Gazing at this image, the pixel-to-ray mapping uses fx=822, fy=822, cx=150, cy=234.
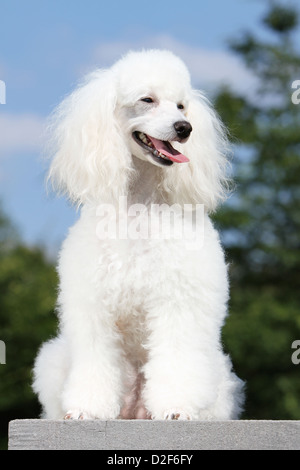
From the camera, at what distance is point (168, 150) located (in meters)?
3.36

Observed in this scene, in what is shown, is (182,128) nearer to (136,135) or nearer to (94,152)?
(136,135)

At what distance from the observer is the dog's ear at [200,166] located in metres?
3.51

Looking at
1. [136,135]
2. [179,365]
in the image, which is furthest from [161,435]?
[136,135]

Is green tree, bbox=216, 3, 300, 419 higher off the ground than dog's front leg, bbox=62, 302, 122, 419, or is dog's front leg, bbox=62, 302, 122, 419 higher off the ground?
green tree, bbox=216, 3, 300, 419

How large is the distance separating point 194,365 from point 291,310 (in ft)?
35.1

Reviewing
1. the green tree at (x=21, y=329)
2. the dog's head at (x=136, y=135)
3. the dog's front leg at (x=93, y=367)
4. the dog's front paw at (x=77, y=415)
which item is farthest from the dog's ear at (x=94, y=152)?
the green tree at (x=21, y=329)

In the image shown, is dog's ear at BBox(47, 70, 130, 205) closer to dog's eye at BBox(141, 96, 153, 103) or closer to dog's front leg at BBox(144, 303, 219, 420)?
dog's eye at BBox(141, 96, 153, 103)

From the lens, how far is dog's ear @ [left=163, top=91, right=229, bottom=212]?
11.5 ft

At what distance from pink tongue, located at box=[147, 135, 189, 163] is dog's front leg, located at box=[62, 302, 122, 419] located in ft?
2.25

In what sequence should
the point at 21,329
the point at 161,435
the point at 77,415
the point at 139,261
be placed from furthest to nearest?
the point at 21,329
the point at 139,261
the point at 77,415
the point at 161,435

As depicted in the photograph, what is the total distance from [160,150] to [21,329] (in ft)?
36.6

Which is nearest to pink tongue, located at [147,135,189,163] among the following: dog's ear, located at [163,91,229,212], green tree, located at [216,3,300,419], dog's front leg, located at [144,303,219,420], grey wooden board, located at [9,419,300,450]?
dog's ear, located at [163,91,229,212]

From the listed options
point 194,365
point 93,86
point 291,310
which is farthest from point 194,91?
point 291,310

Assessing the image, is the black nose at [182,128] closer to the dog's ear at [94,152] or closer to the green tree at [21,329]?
the dog's ear at [94,152]
